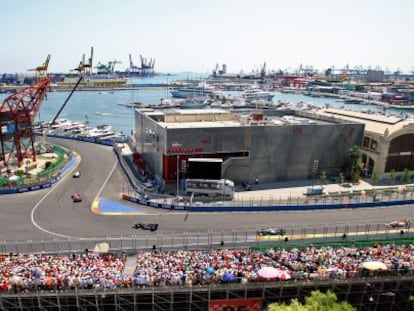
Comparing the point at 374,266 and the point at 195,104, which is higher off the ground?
the point at 374,266

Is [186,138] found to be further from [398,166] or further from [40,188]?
[398,166]

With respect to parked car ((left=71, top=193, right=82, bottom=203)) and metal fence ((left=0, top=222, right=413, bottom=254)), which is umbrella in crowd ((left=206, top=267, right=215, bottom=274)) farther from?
parked car ((left=71, top=193, right=82, bottom=203))

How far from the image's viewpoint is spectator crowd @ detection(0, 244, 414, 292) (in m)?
26.4

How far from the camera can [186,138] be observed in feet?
179

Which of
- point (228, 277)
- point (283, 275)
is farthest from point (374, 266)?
point (228, 277)

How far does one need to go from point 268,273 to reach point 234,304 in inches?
145

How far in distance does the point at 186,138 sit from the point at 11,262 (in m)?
30.4

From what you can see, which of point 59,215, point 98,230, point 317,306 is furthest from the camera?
point 59,215

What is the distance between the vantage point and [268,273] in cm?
2678

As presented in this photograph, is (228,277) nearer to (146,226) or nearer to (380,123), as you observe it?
(146,226)

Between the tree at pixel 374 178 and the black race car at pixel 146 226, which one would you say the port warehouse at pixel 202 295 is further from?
the tree at pixel 374 178

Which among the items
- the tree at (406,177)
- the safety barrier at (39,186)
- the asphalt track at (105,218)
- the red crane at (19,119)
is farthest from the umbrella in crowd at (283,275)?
the red crane at (19,119)

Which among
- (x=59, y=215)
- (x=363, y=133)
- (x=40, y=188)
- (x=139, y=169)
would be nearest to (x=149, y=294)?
(x=59, y=215)

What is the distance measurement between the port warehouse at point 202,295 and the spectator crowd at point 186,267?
1.58 feet
